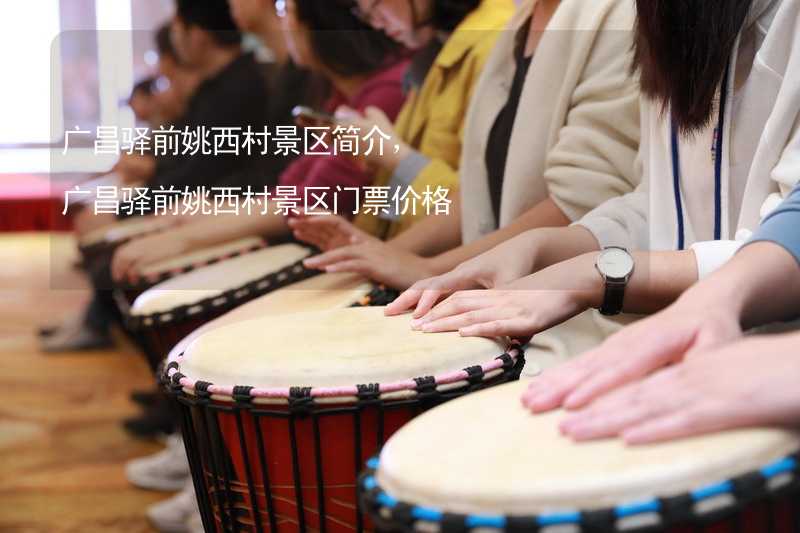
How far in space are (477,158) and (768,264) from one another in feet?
2.35

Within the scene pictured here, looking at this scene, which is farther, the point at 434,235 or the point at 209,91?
the point at 209,91

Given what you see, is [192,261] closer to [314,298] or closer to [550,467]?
[314,298]

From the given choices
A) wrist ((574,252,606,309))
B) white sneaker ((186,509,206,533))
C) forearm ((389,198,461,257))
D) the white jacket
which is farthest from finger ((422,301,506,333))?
white sneaker ((186,509,206,533))

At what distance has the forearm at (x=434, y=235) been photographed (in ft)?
5.08

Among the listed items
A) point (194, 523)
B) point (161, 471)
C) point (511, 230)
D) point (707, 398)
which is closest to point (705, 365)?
point (707, 398)

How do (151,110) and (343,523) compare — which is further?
(151,110)

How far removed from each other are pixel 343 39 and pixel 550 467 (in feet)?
4.63

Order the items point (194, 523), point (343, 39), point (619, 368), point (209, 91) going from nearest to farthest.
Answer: point (619, 368) → point (343, 39) → point (194, 523) → point (209, 91)

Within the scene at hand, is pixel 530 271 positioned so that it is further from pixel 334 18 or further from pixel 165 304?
pixel 334 18

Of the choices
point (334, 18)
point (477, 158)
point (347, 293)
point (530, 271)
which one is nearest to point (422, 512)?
point (530, 271)

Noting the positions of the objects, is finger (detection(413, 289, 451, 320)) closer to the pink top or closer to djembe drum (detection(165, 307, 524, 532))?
djembe drum (detection(165, 307, 524, 532))

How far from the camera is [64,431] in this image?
9.38ft

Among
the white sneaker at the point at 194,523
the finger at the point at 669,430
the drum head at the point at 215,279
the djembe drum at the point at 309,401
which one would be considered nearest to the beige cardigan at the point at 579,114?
the djembe drum at the point at 309,401

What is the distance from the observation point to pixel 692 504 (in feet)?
2.12
